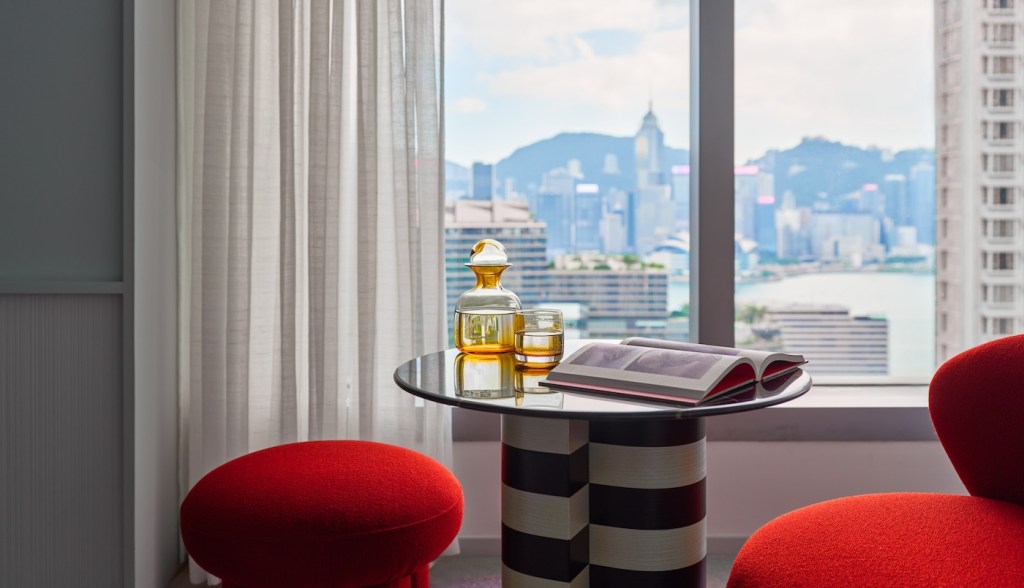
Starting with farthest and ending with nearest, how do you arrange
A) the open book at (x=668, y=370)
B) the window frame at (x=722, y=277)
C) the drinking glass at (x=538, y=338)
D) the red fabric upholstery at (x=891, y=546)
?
the window frame at (x=722, y=277) → the drinking glass at (x=538, y=338) → the open book at (x=668, y=370) → the red fabric upholstery at (x=891, y=546)

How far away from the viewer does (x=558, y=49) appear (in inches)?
94.8

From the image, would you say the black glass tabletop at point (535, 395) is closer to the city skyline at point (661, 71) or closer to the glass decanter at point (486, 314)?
the glass decanter at point (486, 314)

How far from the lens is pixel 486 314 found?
150 cm

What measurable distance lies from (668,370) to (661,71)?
144 centimetres

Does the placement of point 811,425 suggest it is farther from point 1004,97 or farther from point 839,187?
point 1004,97

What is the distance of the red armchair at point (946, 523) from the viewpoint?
3.32 feet

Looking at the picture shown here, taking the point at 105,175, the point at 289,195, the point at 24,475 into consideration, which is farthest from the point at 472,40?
the point at 24,475

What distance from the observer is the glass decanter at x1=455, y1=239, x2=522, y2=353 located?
1.50 metres

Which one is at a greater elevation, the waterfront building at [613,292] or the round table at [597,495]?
the waterfront building at [613,292]

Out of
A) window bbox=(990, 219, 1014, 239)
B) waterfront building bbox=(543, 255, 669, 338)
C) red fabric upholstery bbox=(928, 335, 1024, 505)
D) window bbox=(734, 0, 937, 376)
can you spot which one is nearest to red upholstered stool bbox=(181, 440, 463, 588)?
red fabric upholstery bbox=(928, 335, 1024, 505)

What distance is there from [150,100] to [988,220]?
2.43 m

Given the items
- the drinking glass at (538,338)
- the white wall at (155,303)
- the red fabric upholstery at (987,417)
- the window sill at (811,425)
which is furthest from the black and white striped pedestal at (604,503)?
the white wall at (155,303)

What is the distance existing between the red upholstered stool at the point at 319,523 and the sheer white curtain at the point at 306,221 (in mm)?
630

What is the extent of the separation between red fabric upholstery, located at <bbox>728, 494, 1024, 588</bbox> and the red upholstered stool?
1.83ft
